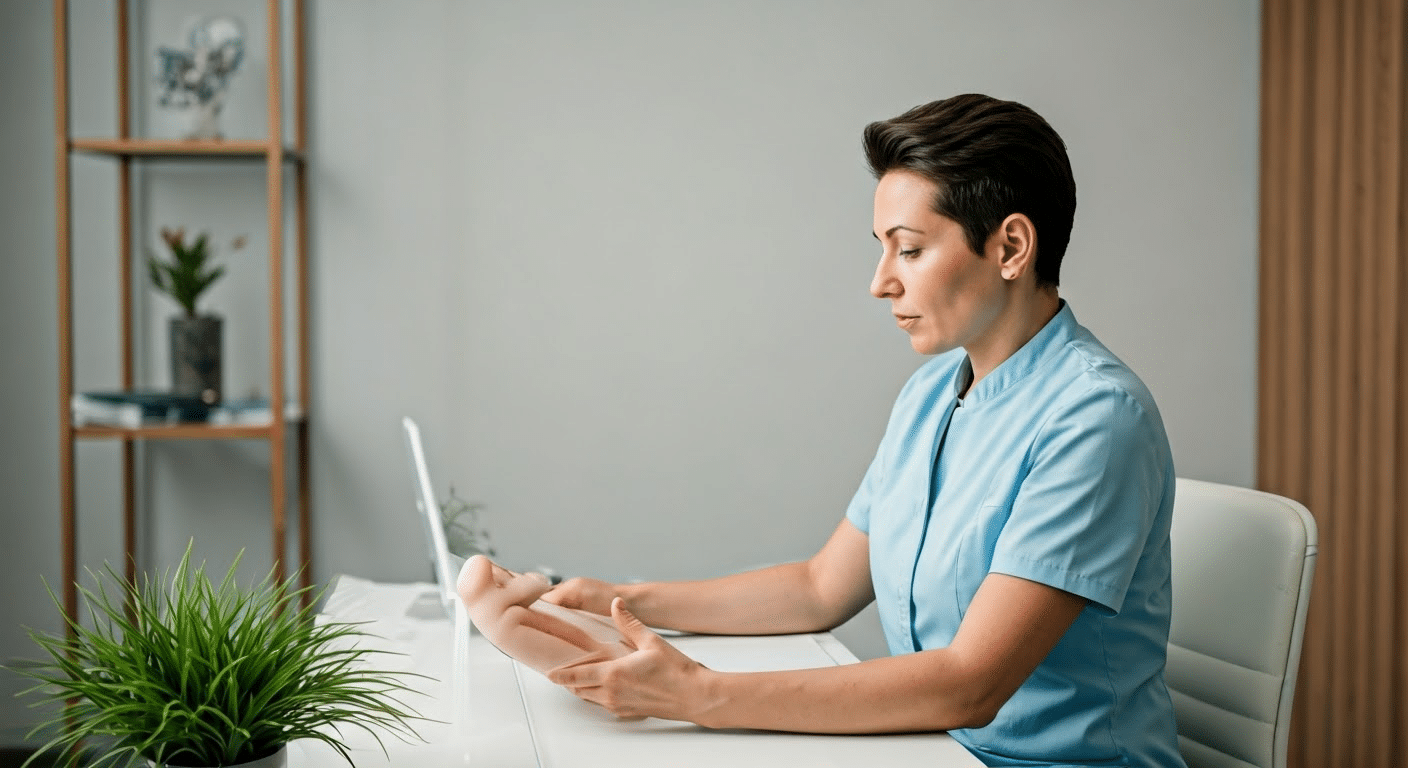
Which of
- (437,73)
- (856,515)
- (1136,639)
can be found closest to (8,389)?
(437,73)

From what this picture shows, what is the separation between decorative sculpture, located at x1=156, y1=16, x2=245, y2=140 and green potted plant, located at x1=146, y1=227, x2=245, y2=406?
0.81ft

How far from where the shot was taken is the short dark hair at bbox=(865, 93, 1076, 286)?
1245mm

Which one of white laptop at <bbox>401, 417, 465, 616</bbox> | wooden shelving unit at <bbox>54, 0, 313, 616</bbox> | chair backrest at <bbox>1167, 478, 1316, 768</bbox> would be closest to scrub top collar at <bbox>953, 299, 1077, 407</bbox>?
chair backrest at <bbox>1167, 478, 1316, 768</bbox>

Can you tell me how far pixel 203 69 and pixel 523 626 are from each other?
1.68 metres

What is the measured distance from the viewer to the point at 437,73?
2.54 metres

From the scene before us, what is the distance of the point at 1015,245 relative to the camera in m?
1.27

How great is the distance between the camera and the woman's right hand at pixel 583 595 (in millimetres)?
1350

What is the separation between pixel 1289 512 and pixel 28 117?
8.07 ft

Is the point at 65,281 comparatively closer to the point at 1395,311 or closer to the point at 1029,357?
the point at 1029,357

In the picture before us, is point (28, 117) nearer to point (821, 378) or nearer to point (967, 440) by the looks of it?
point (821, 378)

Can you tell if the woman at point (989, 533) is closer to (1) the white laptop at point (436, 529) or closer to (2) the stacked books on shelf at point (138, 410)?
(1) the white laptop at point (436, 529)

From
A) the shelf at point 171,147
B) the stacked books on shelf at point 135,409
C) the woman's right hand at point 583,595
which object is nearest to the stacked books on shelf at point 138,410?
the stacked books on shelf at point 135,409

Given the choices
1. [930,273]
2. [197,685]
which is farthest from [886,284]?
[197,685]

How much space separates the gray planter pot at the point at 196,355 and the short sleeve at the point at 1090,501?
1.74 metres
